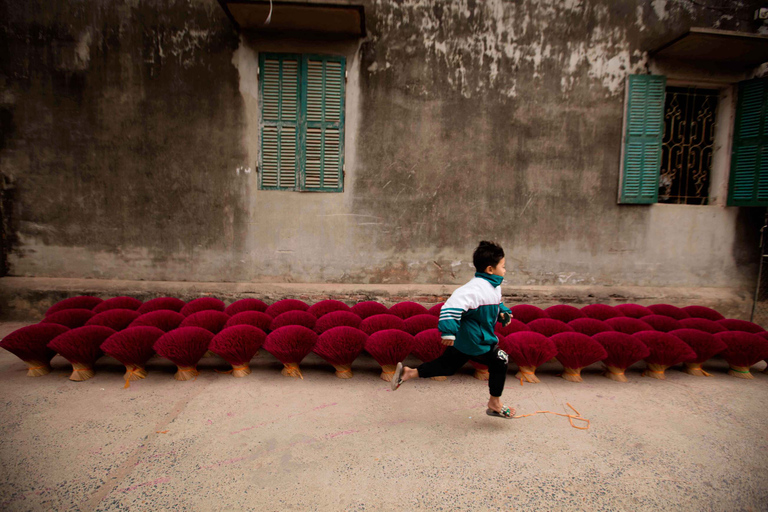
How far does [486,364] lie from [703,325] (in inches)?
89.9

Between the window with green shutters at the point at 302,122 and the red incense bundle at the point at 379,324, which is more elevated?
the window with green shutters at the point at 302,122

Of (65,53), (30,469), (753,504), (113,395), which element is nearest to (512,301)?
(753,504)

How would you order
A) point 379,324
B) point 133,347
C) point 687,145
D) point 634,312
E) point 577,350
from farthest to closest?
point 687,145 < point 634,312 < point 379,324 < point 577,350 < point 133,347

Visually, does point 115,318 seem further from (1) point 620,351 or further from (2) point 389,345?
(1) point 620,351

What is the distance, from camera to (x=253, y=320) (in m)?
2.91

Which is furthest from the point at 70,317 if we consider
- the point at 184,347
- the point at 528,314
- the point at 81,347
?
the point at 528,314

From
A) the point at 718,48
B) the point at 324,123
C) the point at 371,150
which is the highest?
the point at 718,48

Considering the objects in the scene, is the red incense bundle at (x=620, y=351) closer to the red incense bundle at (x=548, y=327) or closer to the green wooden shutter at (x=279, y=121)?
the red incense bundle at (x=548, y=327)

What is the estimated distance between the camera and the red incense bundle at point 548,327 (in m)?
2.87

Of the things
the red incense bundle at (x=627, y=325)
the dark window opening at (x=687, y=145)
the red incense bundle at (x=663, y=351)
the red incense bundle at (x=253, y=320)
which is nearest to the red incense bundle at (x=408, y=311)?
the red incense bundle at (x=253, y=320)

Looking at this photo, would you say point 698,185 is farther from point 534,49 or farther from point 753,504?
point 753,504

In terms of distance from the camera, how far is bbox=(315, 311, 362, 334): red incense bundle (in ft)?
9.41

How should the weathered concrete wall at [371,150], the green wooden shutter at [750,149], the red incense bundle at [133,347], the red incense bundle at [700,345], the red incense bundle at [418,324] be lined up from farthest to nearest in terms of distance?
the green wooden shutter at [750,149], the weathered concrete wall at [371,150], the red incense bundle at [418,324], the red incense bundle at [700,345], the red incense bundle at [133,347]

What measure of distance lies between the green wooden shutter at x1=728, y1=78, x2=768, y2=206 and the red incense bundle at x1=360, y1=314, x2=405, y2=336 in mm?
4769
